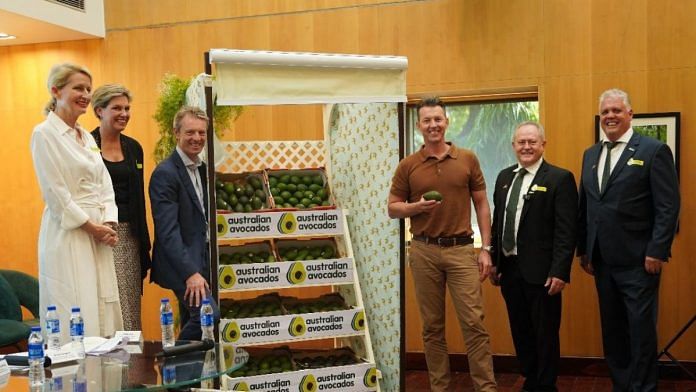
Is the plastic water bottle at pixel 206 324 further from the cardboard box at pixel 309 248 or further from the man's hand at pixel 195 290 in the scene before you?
the cardboard box at pixel 309 248

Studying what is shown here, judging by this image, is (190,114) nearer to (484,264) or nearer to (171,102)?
(171,102)

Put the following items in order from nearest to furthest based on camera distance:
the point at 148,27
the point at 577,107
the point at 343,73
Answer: the point at 343,73 < the point at 577,107 < the point at 148,27

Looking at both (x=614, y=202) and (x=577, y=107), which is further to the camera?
(x=577, y=107)

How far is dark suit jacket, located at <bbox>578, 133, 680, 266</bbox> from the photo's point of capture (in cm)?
467

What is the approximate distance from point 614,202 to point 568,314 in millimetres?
1457

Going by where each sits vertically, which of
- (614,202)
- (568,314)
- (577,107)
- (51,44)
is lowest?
(568,314)

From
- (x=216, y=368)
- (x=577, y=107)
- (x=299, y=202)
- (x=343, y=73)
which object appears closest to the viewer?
(x=216, y=368)

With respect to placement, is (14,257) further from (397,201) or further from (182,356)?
(182,356)

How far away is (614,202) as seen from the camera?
4797 millimetres

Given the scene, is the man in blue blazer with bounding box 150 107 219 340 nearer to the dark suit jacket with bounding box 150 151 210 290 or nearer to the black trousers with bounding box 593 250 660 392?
the dark suit jacket with bounding box 150 151 210 290

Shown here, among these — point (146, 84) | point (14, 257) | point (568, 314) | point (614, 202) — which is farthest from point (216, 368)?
point (14, 257)

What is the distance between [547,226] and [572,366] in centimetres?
150

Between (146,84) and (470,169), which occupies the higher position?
(146,84)

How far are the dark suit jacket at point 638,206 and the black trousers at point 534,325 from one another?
1.57ft
